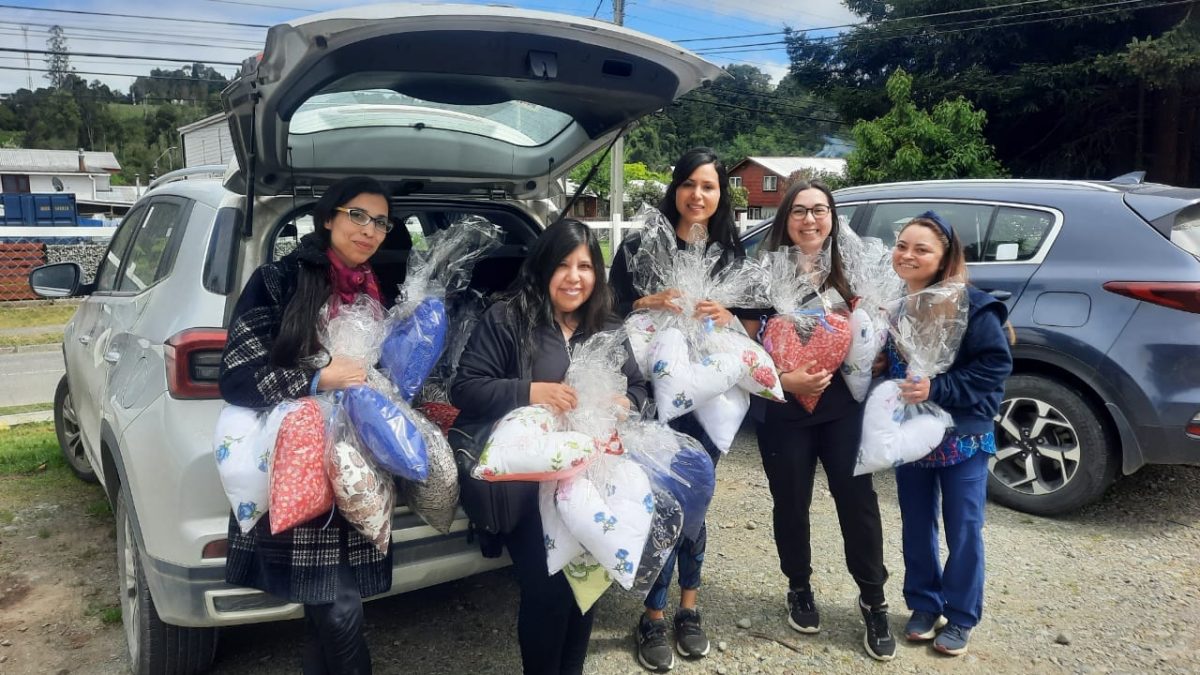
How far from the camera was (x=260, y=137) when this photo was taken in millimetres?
2439

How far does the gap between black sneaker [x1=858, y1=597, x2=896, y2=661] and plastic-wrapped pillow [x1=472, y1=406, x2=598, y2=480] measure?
142 centimetres

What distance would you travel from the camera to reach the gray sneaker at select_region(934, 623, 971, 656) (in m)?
2.82

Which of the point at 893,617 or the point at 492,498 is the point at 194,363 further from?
the point at 893,617

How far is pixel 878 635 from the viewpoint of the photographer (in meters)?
2.85

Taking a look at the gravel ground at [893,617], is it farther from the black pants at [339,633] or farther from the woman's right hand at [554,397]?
the woman's right hand at [554,397]

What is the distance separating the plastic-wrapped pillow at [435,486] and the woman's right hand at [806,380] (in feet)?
3.77

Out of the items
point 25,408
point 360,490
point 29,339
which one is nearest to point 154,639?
point 360,490

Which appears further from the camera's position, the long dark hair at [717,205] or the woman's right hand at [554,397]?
the long dark hair at [717,205]

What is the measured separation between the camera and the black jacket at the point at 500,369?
229 centimetres

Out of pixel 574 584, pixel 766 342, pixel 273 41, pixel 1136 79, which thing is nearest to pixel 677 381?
pixel 766 342

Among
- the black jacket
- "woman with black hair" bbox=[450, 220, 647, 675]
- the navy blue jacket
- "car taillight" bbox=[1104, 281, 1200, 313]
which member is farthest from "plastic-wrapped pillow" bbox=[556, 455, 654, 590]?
"car taillight" bbox=[1104, 281, 1200, 313]

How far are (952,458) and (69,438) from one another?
4.88m

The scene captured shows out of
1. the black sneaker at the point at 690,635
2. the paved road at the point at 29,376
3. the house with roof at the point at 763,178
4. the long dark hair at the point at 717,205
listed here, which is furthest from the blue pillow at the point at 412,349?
the house with roof at the point at 763,178

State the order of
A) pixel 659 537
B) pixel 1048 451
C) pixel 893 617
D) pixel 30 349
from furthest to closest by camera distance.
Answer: pixel 30 349 < pixel 1048 451 < pixel 893 617 < pixel 659 537
